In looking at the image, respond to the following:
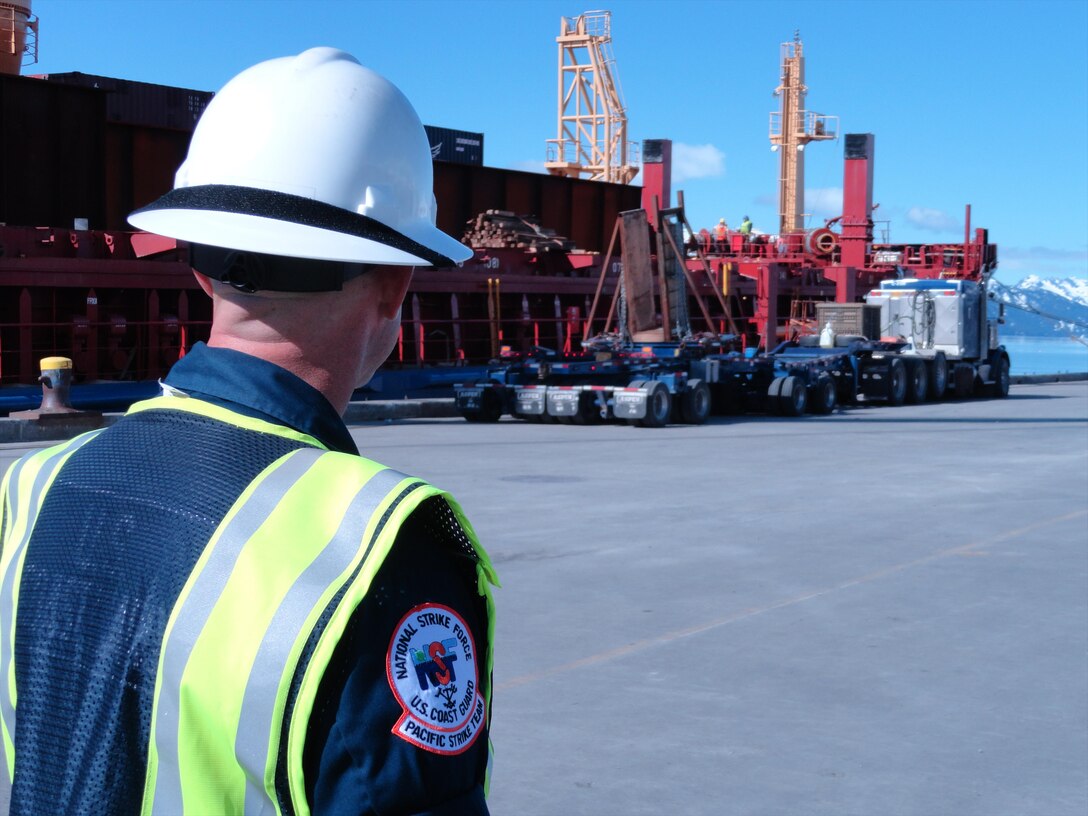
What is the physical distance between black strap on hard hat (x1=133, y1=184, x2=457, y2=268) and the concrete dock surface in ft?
11.5

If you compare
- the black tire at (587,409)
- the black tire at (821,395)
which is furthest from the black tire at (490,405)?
the black tire at (821,395)

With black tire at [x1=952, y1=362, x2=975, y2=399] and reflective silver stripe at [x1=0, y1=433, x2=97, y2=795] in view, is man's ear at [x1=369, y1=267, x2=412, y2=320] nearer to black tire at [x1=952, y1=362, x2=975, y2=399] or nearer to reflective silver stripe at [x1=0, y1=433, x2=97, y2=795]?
reflective silver stripe at [x1=0, y1=433, x2=97, y2=795]

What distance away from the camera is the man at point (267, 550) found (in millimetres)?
1411

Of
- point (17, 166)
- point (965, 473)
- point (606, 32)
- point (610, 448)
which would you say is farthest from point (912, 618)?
point (606, 32)

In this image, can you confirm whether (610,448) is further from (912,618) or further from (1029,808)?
(1029,808)

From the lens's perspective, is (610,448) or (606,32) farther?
(606,32)

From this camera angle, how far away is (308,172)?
68.6 inches

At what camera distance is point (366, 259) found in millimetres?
1689

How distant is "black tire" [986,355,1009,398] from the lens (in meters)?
32.1

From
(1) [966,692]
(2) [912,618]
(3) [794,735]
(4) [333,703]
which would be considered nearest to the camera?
(4) [333,703]

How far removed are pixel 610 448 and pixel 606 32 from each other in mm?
52700

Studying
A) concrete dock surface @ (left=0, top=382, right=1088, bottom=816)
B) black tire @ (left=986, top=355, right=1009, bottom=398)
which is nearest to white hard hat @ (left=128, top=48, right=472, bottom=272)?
concrete dock surface @ (left=0, top=382, right=1088, bottom=816)

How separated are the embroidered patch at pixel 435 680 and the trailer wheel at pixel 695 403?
20.7 meters

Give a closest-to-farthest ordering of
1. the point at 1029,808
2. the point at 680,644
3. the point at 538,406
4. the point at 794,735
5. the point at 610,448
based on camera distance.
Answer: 1. the point at 1029,808
2. the point at 794,735
3. the point at 680,644
4. the point at 610,448
5. the point at 538,406
